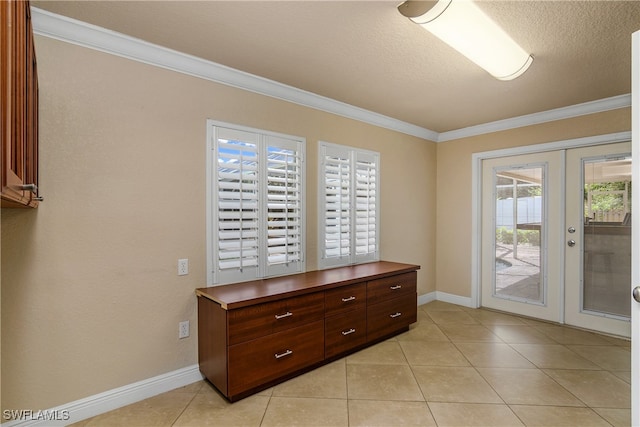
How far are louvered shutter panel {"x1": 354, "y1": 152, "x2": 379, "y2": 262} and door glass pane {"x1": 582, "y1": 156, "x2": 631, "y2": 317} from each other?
2.25m

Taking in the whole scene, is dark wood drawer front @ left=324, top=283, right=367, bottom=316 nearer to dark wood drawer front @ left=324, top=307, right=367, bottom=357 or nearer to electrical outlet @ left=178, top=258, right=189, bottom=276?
dark wood drawer front @ left=324, top=307, right=367, bottom=357

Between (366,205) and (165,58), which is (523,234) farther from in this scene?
(165,58)

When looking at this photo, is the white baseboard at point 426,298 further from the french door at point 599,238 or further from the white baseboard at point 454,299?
the french door at point 599,238

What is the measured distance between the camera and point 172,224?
2.33m

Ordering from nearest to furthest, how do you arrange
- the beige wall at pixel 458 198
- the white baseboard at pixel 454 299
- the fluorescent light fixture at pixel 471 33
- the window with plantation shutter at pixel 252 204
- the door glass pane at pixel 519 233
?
the fluorescent light fixture at pixel 471 33, the window with plantation shutter at pixel 252 204, the door glass pane at pixel 519 233, the beige wall at pixel 458 198, the white baseboard at pixel 454 299

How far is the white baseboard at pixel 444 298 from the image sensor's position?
4.30 m

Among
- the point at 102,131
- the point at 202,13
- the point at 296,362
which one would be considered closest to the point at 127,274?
the point at 102,131

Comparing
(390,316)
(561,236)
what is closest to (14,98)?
(390,316)

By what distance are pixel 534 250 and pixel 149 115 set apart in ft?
13.9

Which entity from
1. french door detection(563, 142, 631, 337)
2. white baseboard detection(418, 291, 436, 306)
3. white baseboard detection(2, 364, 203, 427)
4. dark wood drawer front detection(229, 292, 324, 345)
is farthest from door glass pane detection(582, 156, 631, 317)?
white baseboard detection(2, 364, 203, 427)

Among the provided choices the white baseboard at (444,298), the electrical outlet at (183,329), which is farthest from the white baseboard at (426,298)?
the electrical outlet at (183,329)

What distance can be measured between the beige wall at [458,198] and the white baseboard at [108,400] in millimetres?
3471

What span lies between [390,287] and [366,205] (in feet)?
3.20

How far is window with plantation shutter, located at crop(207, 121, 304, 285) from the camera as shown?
8.22ft
